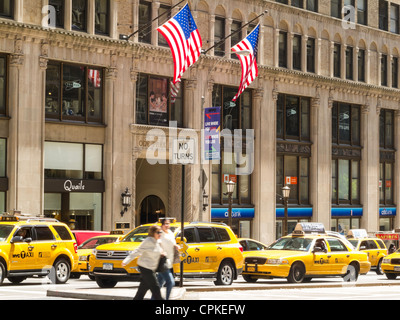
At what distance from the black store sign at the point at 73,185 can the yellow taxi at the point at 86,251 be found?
27.1 ft

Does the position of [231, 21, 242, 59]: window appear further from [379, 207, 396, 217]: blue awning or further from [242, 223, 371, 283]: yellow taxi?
[242, 223, 371, 283]: yellow taxi

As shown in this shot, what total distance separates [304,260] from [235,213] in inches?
798

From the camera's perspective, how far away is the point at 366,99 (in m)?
58.2

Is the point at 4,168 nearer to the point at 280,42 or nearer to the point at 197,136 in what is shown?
the point at 197,136

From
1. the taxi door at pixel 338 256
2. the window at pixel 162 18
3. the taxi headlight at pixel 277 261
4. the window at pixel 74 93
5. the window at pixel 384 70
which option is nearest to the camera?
the taxi headlight at pixel 277 261

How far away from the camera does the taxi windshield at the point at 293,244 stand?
2861 centimetres

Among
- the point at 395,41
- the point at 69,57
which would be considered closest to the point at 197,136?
the point at 69,57

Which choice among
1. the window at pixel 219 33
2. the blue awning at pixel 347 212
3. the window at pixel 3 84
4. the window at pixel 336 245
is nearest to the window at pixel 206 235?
the window at pixel 336 245

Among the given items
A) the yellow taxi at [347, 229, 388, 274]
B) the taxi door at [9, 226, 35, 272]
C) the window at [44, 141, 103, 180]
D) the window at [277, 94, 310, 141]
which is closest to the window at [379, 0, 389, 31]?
the window at [277, 94, 310, 141]

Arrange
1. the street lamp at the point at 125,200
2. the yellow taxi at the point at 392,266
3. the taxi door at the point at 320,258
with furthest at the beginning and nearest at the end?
1. the street lamp at the point at 125,200
2. the yellow taxi at the point at 392,266
3. the taxi door at the point at 320,258

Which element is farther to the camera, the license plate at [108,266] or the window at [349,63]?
the window at [349,63]

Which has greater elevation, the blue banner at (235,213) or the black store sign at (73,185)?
the black store sign at (73,185)

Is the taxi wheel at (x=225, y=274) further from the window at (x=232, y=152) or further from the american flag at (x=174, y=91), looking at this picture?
the window at (x=232, y=152)

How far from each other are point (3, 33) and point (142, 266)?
24.0 m
